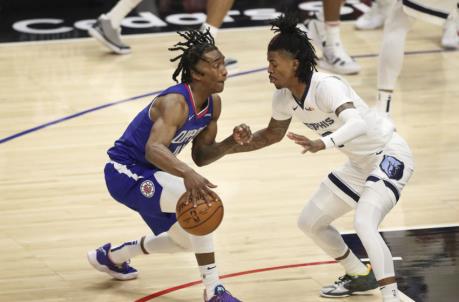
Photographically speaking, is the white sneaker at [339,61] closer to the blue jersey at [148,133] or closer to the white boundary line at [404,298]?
the blue jersey at [148,133]

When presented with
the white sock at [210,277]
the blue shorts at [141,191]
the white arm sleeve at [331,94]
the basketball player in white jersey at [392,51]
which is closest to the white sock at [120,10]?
the basketball player in white jersey at [392,51]

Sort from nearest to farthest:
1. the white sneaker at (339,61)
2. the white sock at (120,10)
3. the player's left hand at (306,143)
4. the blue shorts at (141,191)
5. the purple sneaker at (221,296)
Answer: the player's left hand at (306,143)
the purple sneaker at (221,296)
the blue shorts at (141,191)
the white sneaker at (339,61)
the white sock at (120,10)

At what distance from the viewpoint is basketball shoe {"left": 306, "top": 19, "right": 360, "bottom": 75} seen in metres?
9.21

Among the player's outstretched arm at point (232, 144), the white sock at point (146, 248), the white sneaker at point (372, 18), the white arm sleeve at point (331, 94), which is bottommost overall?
the white sneaker at point (372, 18)

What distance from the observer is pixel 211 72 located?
5043mm

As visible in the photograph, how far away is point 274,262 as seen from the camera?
18.4 feet

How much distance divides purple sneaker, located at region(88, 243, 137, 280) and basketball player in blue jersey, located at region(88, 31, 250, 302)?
0.17 metres

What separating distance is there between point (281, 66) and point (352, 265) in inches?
41.8

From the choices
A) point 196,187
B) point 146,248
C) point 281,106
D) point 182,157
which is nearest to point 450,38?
point 182,157

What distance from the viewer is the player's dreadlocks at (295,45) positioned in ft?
16.4

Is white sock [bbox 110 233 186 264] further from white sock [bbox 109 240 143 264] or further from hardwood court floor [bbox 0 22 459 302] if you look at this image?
hardwood court floor [bbox 0 22 459 302]

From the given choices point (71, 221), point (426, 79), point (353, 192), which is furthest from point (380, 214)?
point (426, 79)

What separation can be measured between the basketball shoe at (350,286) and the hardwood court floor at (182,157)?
0.06 m

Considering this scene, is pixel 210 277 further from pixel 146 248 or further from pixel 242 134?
pixel 242 134
